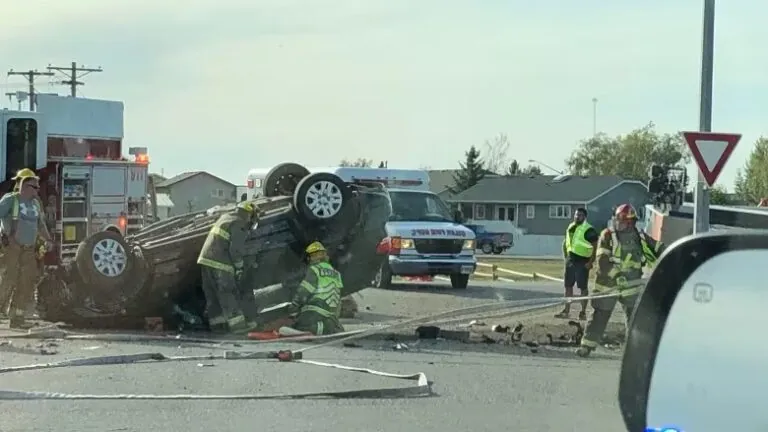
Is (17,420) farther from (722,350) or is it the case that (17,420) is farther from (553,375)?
(722,350)

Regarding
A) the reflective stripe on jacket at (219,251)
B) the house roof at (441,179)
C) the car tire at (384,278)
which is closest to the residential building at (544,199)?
the house roof at (441,179)

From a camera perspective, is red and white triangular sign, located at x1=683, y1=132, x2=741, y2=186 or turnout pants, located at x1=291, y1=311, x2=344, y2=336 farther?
red and white triangular sign, located at x1=683, y1=132, x2=741, y2=186

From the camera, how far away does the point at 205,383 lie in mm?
9734

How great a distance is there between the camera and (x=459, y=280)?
22.8 m

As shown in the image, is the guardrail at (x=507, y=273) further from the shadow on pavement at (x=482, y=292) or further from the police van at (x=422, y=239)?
the police van at (x=422, y=239)

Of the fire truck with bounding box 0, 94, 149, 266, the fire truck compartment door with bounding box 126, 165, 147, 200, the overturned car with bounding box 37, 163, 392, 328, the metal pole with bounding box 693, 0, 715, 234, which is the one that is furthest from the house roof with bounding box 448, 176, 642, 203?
the overturned car with bounding box 37, 163, 392, 328

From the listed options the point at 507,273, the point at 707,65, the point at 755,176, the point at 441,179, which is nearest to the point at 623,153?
the point at 441,179

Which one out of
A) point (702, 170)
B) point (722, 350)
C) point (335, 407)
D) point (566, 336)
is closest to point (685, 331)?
point (722, 350)

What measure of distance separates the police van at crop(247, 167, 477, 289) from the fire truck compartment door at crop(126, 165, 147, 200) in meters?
2.11

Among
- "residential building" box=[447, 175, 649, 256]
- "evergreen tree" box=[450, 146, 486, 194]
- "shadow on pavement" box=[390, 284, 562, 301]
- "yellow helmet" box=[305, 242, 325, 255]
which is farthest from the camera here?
"evergreen tree" box=[450, 146, 486, 194]

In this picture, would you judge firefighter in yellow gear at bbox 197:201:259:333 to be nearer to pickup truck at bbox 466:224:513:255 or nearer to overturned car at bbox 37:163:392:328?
overturned car at bbox 37:163:392:328

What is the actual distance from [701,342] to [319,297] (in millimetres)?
10110

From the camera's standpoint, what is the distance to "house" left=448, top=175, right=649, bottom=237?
76.9 m

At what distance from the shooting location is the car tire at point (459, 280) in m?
22.7
